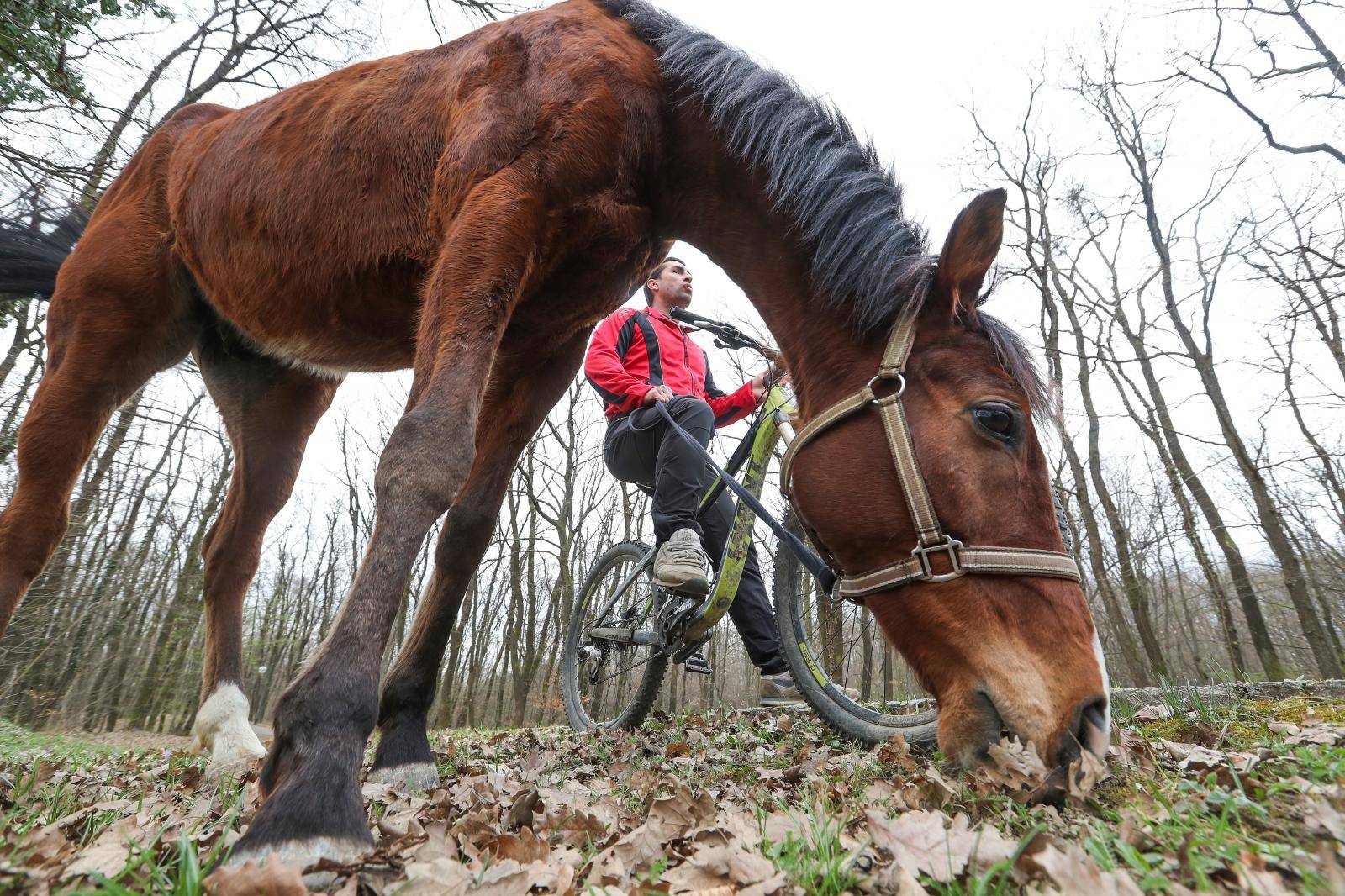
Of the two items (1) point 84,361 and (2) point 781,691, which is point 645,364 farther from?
(1) point 84,361

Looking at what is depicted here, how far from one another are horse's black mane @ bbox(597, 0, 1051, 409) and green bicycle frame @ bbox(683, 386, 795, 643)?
4.93 ft

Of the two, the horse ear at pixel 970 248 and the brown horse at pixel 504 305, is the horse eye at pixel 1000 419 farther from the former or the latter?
the horse ear at pixel 970 248

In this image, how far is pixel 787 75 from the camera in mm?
2709

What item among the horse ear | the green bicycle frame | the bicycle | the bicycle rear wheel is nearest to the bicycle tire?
the bicycle

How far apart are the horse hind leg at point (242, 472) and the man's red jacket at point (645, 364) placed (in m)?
1.74

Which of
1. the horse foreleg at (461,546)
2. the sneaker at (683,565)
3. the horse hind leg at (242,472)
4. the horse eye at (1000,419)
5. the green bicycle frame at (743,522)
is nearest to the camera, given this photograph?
the horse eye at (1000,419)

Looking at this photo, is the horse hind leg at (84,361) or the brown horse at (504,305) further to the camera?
the horse hind leg at (84,361)

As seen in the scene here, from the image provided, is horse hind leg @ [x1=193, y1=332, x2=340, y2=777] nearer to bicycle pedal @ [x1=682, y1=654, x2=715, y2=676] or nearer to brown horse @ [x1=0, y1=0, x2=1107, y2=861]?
brown horse @ [x1=0, y1=0, x2=1107, y2=861]

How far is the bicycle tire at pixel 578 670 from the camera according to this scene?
4.17 m

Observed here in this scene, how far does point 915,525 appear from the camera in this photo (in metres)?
1.97

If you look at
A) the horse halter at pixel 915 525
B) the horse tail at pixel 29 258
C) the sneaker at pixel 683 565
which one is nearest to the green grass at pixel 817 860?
the horse halter at pixel 915 525

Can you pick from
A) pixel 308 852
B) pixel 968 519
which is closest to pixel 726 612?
pixel 968 519

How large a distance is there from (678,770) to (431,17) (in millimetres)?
9436

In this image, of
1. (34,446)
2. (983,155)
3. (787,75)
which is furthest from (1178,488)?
(34,446)
